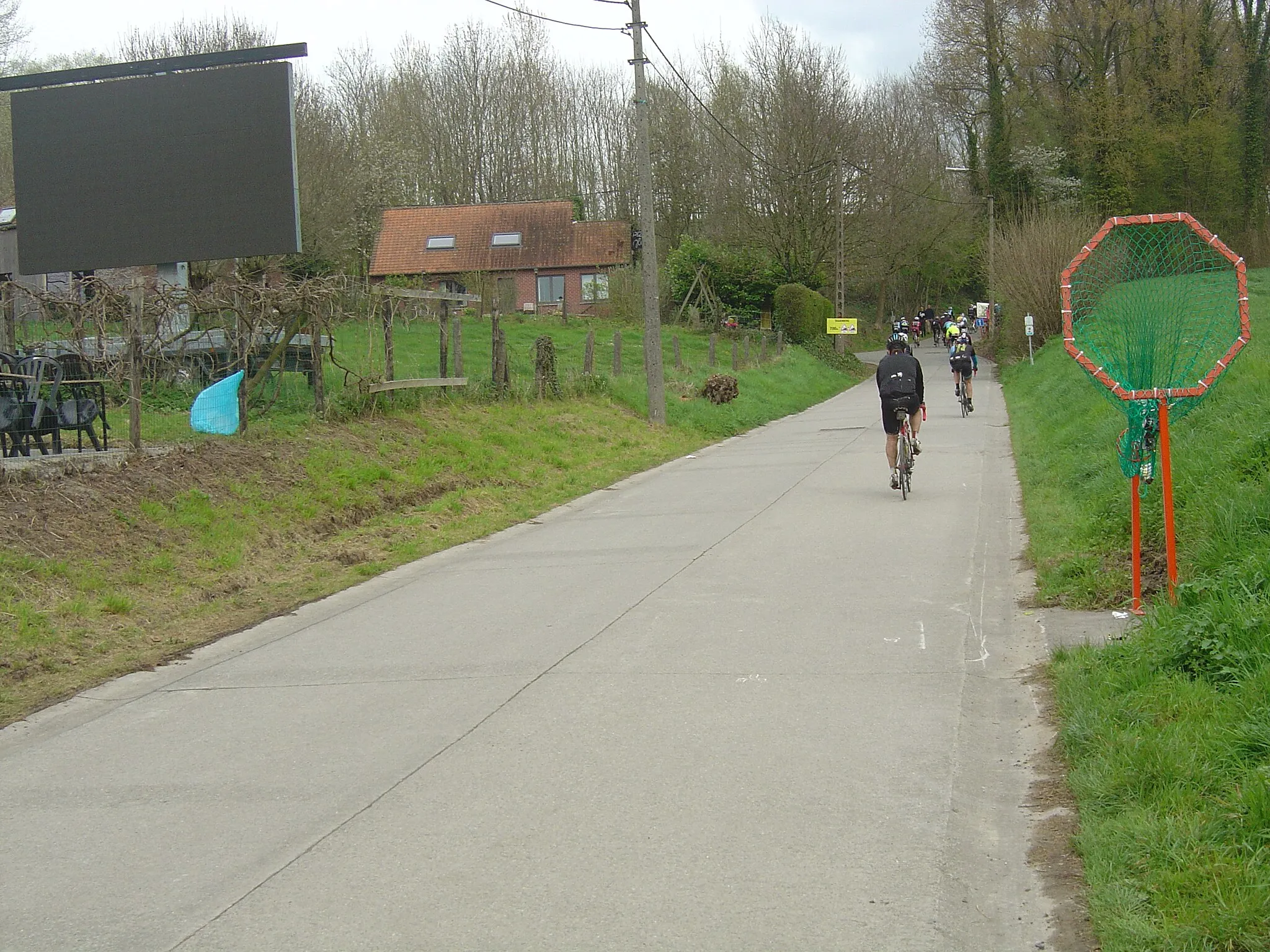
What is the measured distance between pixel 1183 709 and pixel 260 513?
29.9 feet

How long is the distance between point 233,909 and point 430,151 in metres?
60.4

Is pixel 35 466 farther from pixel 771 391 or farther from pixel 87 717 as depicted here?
pixel 771 391

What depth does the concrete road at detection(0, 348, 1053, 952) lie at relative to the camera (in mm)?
4168

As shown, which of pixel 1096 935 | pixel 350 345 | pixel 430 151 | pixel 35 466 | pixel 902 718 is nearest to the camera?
pixel 1096 935

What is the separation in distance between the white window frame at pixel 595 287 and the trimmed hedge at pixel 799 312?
7.01 meters

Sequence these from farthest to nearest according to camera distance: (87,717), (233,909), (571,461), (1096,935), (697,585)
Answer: (571,461) < (697,585) < (87,717) < (233,909) < (1096,935)

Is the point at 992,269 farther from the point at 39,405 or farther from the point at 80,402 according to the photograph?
the point at 39,405

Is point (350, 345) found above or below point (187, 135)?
below

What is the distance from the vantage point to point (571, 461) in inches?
734

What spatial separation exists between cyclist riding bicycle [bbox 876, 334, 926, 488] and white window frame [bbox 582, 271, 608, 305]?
35373 mm

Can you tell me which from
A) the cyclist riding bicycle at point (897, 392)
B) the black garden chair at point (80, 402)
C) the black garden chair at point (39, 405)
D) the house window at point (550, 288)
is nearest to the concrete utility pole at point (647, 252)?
the cyclist riding bicycle at point (897, 392)

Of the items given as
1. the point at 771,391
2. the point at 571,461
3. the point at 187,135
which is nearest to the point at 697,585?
the point at 571,461

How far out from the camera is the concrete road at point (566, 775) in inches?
164

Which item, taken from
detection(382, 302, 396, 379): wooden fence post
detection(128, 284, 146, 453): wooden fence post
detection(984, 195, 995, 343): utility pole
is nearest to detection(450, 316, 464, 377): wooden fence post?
detection(382, 302, 396, 379): wooden fence post
